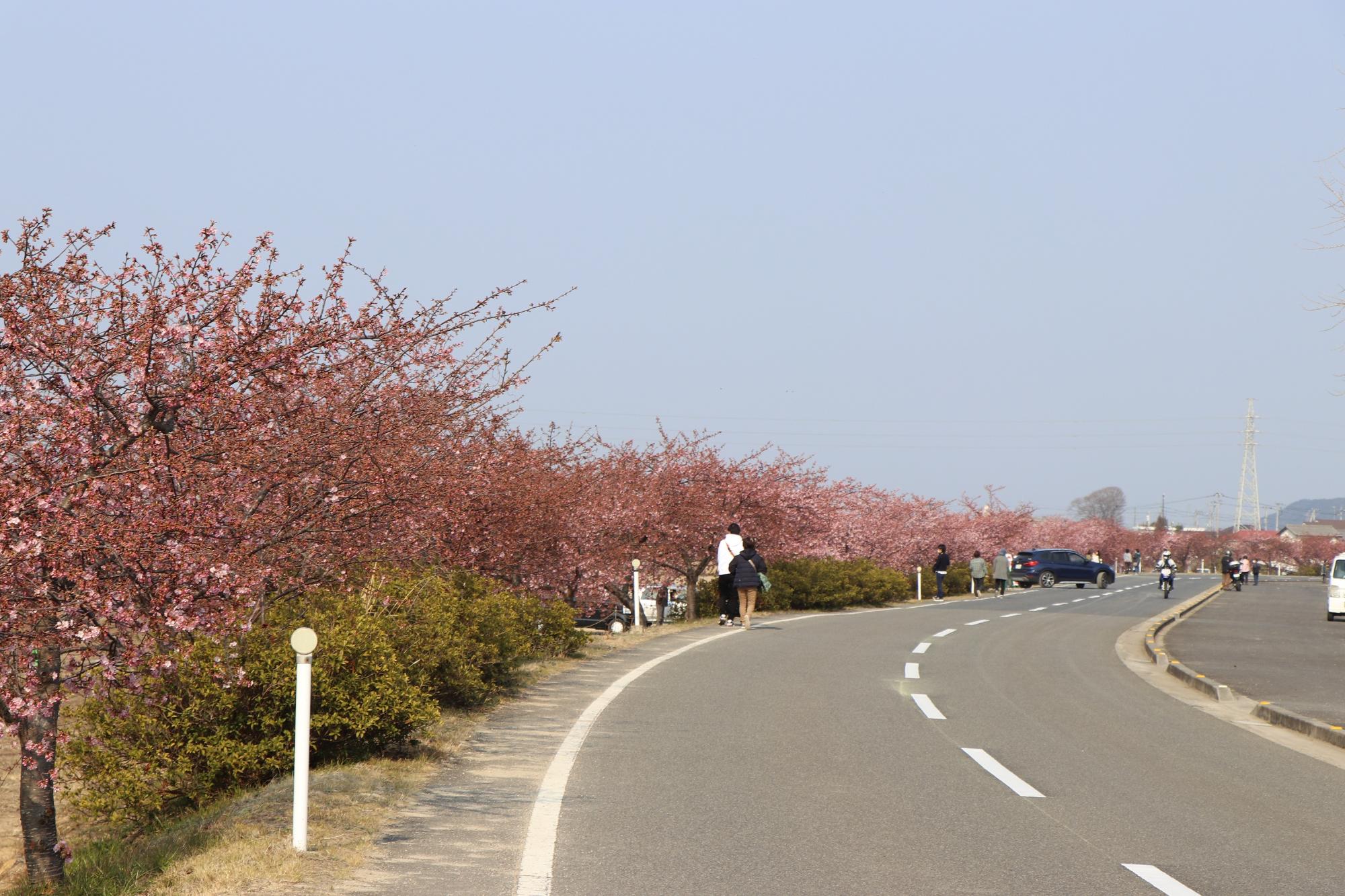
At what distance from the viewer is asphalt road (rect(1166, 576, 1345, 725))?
1483 cm

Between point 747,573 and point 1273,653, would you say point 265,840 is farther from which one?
point 1273,653

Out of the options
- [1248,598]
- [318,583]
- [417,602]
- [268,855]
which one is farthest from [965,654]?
[1248,598]

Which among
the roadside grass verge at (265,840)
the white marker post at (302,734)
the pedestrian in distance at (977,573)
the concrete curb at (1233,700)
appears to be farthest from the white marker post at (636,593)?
the pedestrian in distance at (977,573)

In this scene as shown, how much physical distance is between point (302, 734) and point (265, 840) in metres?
0.61

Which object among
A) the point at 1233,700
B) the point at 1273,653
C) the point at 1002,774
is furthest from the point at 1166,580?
the point at 1002,774

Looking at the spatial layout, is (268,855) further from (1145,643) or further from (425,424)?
(1145,643)

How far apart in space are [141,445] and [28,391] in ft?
1.81

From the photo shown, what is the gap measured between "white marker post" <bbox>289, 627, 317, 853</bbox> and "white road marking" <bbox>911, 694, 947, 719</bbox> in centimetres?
690

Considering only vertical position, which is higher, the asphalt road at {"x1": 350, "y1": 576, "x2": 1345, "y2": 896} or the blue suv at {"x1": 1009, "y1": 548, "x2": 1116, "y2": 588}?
the blue suv at {"x1": 1009, "y1": 548, "x2": 1116, "y2": 588}

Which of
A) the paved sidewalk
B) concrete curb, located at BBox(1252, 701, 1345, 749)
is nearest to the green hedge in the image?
the paved sidewalk

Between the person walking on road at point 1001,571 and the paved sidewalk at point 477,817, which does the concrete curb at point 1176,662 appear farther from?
the person walking on road at point 1001,571

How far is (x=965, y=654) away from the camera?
18828mm

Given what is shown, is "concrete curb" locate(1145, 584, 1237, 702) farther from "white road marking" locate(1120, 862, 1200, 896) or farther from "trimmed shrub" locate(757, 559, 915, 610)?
"white road marking" locate(1120, 862, 1200, 896)

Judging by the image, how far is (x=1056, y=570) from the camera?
55.8 metres
